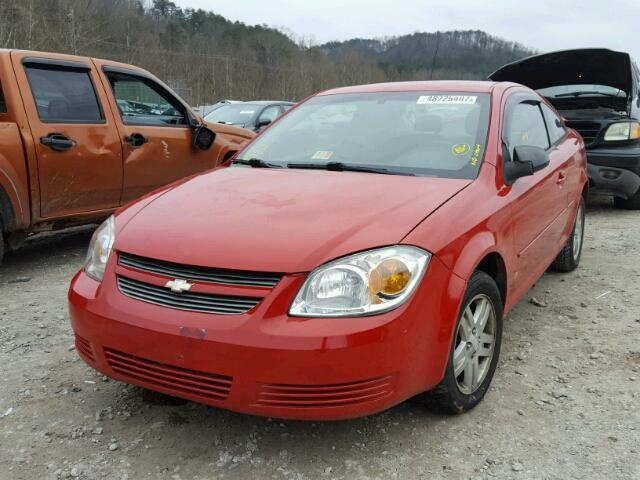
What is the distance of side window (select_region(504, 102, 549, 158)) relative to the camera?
335cm

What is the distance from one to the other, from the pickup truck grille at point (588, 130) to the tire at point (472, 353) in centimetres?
493

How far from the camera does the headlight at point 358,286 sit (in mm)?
2100

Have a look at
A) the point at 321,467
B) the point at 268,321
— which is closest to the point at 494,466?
the point at 321,467

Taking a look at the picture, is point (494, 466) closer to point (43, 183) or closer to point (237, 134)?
point (43, 183)

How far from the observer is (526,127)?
147 inches

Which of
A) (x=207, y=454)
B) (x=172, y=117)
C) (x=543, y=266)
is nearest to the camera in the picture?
(x=207, y=454)

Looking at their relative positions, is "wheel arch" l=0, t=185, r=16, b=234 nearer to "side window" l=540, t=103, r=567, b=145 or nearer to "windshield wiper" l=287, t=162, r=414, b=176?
"windshield wiper" l=287, t=162, r=414, b=176

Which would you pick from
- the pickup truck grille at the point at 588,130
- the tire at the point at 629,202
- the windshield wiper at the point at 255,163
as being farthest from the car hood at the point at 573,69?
the windshield wiper at the point at 255,163

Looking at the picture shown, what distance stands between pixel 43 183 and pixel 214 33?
209ft

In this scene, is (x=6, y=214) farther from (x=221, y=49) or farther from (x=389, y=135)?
(x=221, y=49)

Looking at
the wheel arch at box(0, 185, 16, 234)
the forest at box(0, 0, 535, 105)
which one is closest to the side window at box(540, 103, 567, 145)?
the wheel arch at box(0, 185, 16, 234)

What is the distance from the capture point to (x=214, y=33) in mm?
63812

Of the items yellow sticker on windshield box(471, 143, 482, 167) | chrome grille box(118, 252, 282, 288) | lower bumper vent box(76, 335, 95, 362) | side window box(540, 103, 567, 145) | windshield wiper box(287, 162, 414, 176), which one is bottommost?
lower bumper vent box(76, 335, 95, 362)

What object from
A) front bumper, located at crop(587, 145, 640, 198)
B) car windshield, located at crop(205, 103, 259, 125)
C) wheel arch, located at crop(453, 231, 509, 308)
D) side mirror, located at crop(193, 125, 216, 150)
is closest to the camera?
wheel arch, located at crop(453, 231, 509, 308)
